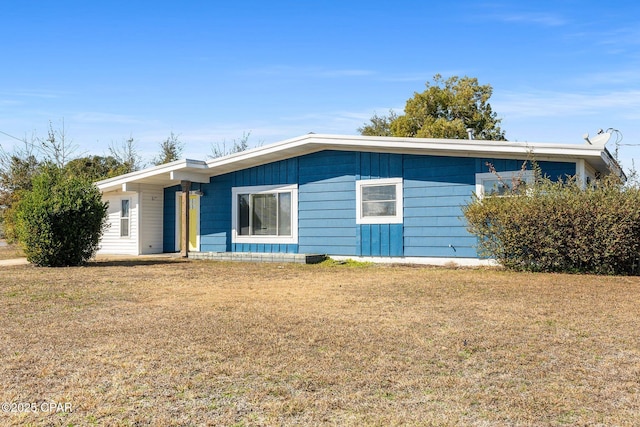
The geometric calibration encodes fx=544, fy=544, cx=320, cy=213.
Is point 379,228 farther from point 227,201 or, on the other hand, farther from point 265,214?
point 227,201

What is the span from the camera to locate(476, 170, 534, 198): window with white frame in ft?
37.2

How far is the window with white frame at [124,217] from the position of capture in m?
18.7

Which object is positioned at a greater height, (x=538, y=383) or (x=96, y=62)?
(x=96, y=62)

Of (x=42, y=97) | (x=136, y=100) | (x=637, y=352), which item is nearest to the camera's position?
(x=637, y=352)

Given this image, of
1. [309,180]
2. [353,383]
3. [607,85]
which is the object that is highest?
[607,85]

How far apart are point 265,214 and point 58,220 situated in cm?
547

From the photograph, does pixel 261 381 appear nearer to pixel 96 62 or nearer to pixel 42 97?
pixel 96 62

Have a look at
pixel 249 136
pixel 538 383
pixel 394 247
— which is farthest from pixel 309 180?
pixel 249 136

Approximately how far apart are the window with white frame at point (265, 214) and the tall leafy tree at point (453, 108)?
610 inches

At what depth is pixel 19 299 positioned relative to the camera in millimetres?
7770

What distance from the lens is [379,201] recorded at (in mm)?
13719

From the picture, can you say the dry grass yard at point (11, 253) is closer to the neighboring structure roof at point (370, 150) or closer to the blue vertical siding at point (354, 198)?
the neighboring structure roof at point (370, 150)

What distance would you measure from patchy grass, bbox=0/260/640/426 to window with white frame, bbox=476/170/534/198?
3139mm

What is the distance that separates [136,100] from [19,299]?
14.9 m
